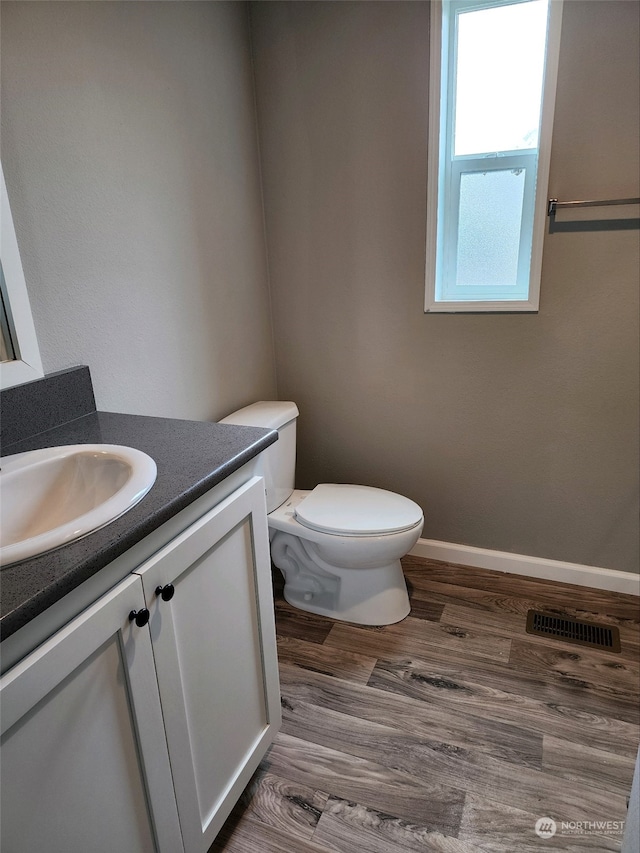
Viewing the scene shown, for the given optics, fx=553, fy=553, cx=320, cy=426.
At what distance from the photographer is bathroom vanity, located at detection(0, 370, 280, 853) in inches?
29.2

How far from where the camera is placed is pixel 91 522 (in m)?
0.87

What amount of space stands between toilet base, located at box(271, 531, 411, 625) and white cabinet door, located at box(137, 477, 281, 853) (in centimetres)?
64

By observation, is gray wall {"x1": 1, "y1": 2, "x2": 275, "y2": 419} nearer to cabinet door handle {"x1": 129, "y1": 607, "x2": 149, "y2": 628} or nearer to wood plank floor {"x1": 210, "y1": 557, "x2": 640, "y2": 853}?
cabinet door handle {"x1": 129, "y1": 607, "x2": 149, "y2": 628}

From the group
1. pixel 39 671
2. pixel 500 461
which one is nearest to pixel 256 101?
pixel 500 461

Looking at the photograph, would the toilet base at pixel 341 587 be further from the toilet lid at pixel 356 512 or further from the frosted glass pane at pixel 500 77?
the frosted glass pane at pixel 500 77

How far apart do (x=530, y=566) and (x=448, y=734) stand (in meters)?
0.89

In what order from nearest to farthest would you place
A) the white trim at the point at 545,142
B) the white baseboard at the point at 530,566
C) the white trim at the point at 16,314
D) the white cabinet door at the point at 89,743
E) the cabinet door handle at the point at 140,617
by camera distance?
the white cabinet door at the point at 89,743 → the cabinet door handle at the point at 140,617 → the white trim at the point at 16,314 → the white trim at the point at 545,142 → the white baseboard at the point at 530,566

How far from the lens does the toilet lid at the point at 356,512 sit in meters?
1.88

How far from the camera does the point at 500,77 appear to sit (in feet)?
6.25

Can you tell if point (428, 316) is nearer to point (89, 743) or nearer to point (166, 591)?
point (166, 591)

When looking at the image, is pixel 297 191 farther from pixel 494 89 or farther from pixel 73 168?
pixel 73 168

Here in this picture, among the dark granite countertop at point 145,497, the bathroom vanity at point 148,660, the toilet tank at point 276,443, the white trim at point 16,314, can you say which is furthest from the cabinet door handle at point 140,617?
the toilet tank at point 276,443

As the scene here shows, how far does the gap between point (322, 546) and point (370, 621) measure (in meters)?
0.36

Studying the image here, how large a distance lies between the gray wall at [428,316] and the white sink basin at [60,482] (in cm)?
133
